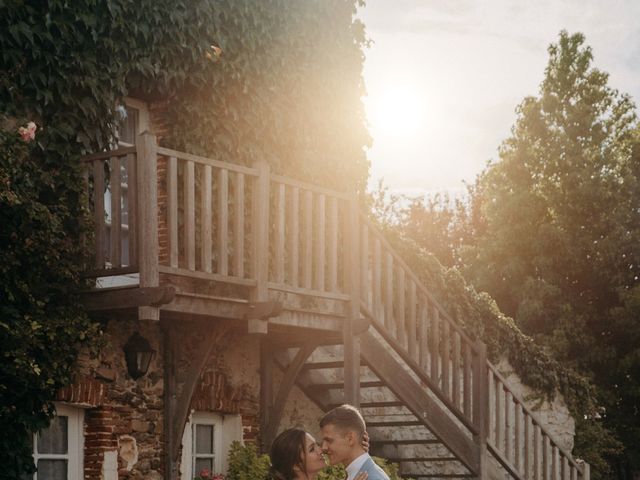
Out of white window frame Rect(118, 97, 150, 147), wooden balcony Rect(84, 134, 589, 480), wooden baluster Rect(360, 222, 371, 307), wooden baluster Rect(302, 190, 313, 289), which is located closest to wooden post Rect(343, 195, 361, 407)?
wooden balcony Rect(84, 134, 589, 480)

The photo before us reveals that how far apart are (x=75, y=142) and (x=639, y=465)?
60.5ft

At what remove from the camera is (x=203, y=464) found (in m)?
13.6

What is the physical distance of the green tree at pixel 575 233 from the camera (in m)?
27.2

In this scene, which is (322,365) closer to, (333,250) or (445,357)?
(445,357)

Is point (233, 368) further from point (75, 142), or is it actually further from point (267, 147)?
point (75, 142)

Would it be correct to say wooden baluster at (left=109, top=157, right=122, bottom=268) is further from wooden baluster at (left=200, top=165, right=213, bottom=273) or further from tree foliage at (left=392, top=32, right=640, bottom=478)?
tree foliage at (left=392, top=32, right=640, bottom=478)

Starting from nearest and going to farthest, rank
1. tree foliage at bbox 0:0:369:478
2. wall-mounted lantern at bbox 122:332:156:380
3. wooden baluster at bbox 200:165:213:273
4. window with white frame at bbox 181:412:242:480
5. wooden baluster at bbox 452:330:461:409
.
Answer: tree foliage at bbox 0:0:369:478 < wooden baluster at bbox 200:165:213:273 < wall-mounted lantern at bbox 122:332:156:380 < window with white frame at bbox 181:412:242:480 < wooden baluster at bbox 452:330:461:409

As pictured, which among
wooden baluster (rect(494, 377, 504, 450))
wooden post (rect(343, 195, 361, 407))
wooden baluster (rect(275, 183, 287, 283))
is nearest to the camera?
wooden baluster (rect(275, 183, 287, 283))

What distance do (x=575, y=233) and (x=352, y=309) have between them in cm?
1656

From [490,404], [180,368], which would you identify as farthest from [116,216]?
[490,404]

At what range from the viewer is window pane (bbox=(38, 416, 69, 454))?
37.9ft

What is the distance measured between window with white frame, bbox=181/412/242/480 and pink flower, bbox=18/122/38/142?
4.09 m

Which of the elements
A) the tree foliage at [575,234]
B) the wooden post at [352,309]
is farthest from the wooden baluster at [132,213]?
the tree foliage at [575,234]

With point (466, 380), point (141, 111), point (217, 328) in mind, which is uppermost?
point (141, 111)
